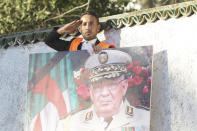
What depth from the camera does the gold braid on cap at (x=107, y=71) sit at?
191 inches

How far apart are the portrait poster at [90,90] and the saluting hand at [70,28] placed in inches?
9.4

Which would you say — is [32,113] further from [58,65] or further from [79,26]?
[79,26]

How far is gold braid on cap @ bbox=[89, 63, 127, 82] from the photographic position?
15.9ft

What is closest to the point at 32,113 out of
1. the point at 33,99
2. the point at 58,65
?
the point at 33,99

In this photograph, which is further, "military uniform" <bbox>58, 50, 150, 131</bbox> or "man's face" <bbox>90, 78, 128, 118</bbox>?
"man's face" <bbox>90, 78, 128, 118</bbox>

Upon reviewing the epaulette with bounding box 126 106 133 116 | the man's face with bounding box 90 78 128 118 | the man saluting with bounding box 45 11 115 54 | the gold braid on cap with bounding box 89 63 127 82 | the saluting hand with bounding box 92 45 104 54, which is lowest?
the epaulette with bounding box 126 106 133 116

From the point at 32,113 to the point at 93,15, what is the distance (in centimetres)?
116

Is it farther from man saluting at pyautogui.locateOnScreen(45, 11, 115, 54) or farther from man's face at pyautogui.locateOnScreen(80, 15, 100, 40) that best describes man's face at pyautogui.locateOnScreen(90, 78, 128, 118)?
man's face at pyautogui.locateOnScreen(80, 15, 100, 40)

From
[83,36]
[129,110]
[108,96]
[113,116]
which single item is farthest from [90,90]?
[83,36]

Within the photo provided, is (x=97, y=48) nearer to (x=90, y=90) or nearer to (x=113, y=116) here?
(x=90, y=90)

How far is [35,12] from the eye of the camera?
831 cm

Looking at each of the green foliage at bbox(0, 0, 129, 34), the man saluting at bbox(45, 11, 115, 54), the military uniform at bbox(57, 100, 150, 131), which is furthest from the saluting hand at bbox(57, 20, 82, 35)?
the green foliage at bbox(0, 0, 129, 34)

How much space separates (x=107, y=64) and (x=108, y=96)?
0.99 feet

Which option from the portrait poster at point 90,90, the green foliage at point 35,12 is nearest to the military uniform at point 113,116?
the portrait poster at point 90,90
